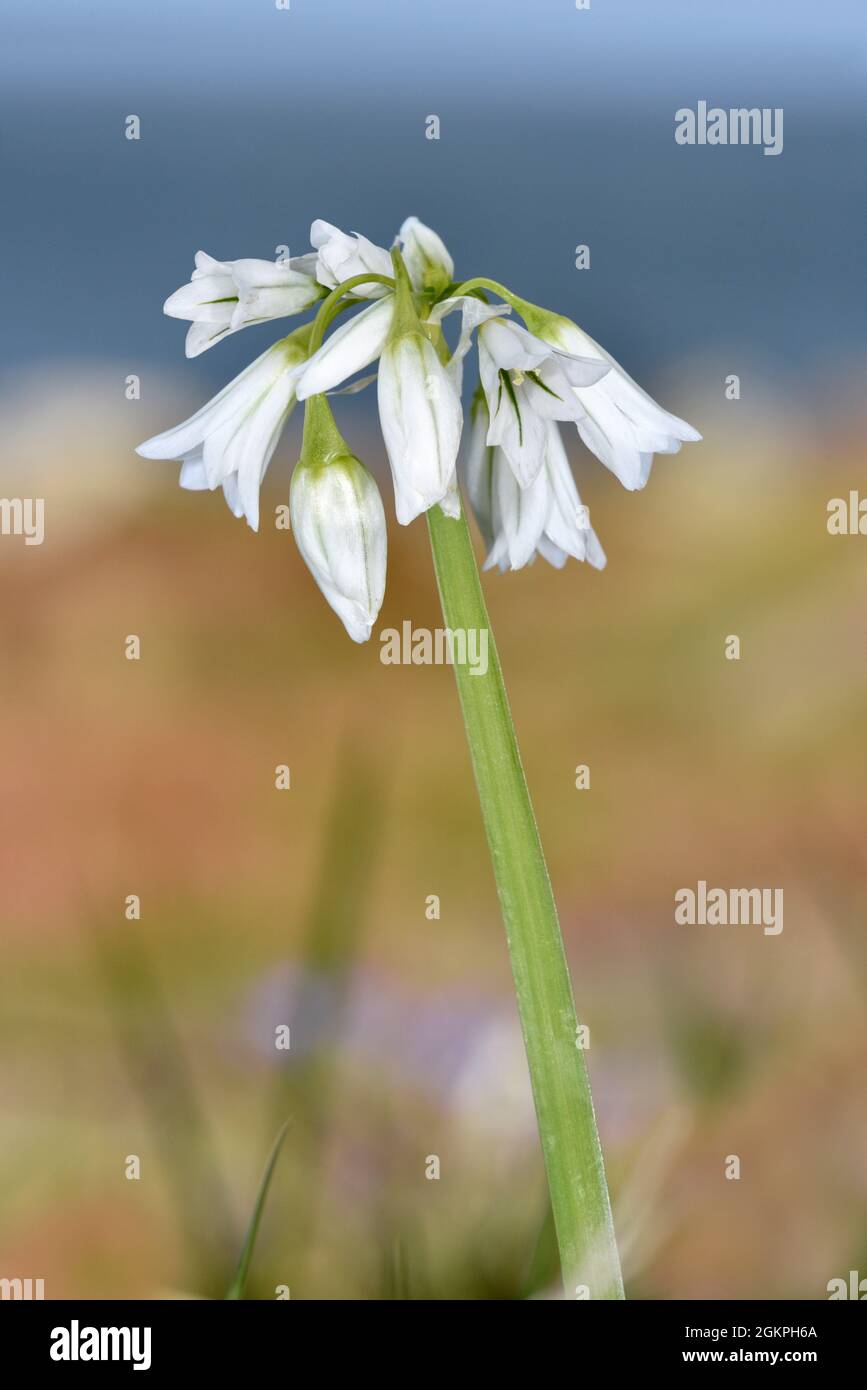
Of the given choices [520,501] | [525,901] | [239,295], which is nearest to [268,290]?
[239,295]

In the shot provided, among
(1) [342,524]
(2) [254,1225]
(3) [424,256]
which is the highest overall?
(3) [424,256]

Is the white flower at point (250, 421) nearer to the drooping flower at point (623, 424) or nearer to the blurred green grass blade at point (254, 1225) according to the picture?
the drooping flower at point (623, 424)

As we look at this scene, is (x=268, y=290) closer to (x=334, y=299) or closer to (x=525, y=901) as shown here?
(x=334, y=299)

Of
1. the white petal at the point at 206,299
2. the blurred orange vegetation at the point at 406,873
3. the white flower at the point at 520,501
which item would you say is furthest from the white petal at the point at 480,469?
the blurred orange vegetation at the point at 406,873

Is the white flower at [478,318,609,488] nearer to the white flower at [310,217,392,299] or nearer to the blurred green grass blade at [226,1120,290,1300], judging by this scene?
the white flower at [310,217,392,299]

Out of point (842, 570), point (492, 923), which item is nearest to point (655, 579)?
point (842, 570)

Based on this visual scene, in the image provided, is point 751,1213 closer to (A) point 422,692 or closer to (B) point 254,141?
(A) point 422,692
